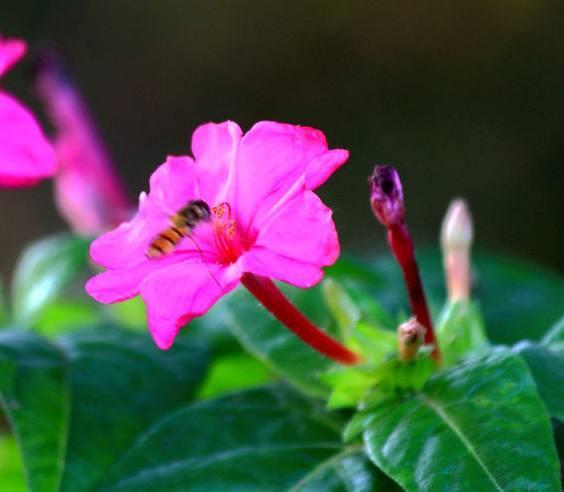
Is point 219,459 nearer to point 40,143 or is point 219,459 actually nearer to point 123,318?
point 40,143

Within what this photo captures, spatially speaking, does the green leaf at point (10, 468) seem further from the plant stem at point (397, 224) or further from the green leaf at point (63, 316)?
the plant stem at point (397, 224)

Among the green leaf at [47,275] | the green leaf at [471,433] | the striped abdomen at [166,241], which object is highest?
the striped abdomen at [166,241]

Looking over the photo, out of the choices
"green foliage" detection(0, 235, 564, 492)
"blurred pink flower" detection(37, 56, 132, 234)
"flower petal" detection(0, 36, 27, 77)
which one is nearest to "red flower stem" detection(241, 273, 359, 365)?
"green foliage" detection(0, 235, 564, 492)

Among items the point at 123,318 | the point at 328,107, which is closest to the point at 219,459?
the point at 123,318

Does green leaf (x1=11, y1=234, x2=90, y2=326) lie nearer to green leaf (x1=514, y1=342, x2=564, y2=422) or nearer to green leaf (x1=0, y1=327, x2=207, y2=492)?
green leaf (x1=0, y1=327, x2=207, y2=492)

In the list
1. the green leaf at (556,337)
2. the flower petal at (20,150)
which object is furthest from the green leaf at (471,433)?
the flower petal at (20,150)

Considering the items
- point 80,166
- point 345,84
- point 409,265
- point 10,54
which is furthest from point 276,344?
point 345,84

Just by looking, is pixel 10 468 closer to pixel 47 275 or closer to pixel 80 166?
pixel 47 275
